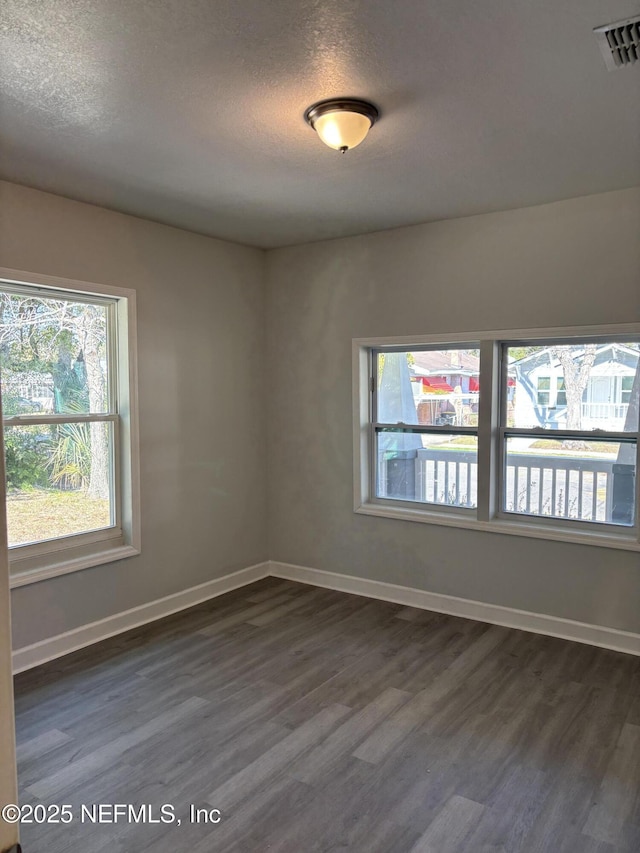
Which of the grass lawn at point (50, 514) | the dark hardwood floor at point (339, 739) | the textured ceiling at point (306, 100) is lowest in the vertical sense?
the dark hardwood floor at point (339, 739)

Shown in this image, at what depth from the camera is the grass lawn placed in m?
3.49

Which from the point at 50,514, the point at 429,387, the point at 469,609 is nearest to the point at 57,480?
the point at 50,514

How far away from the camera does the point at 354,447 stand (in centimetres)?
461

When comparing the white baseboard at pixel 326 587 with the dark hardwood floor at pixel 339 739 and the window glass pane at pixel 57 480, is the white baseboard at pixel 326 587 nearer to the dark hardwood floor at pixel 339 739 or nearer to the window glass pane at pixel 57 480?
the dark hardwood floor at pixel 339 739

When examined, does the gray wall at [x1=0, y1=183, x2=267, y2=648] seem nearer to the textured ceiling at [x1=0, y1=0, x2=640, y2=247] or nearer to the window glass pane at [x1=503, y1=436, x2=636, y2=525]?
the textured ceiling at [x1=0, y1=0, x2=640, y2=247]

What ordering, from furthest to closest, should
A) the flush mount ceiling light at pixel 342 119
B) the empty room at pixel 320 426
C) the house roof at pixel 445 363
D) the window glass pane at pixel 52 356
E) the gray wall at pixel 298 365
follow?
the house roof at pixel 445 363, the gray wall at pixel 298 365, the window glass pane at pixel 52 356, the flush mount ceiling light at pixel 342 119, the empty room at pixel 320 426

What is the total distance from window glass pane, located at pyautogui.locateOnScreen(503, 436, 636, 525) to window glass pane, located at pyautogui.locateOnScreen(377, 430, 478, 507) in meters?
0.27

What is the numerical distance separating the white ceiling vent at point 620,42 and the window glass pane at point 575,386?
6.18 ft

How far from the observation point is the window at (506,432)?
3672 mm

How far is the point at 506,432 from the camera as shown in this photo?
4.04m

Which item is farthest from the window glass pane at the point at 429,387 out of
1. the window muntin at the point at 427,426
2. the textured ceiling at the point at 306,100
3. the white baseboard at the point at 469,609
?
the white baseboard at the point at 469,609

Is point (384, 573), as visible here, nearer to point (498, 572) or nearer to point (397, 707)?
point (498, 572)

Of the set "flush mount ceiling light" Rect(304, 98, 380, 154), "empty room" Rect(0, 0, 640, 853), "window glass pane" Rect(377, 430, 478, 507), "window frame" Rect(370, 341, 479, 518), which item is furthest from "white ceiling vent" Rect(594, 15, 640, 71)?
"window glass pane" Rect(377, 430, 478, 507)

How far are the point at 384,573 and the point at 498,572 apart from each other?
0.87 meters
